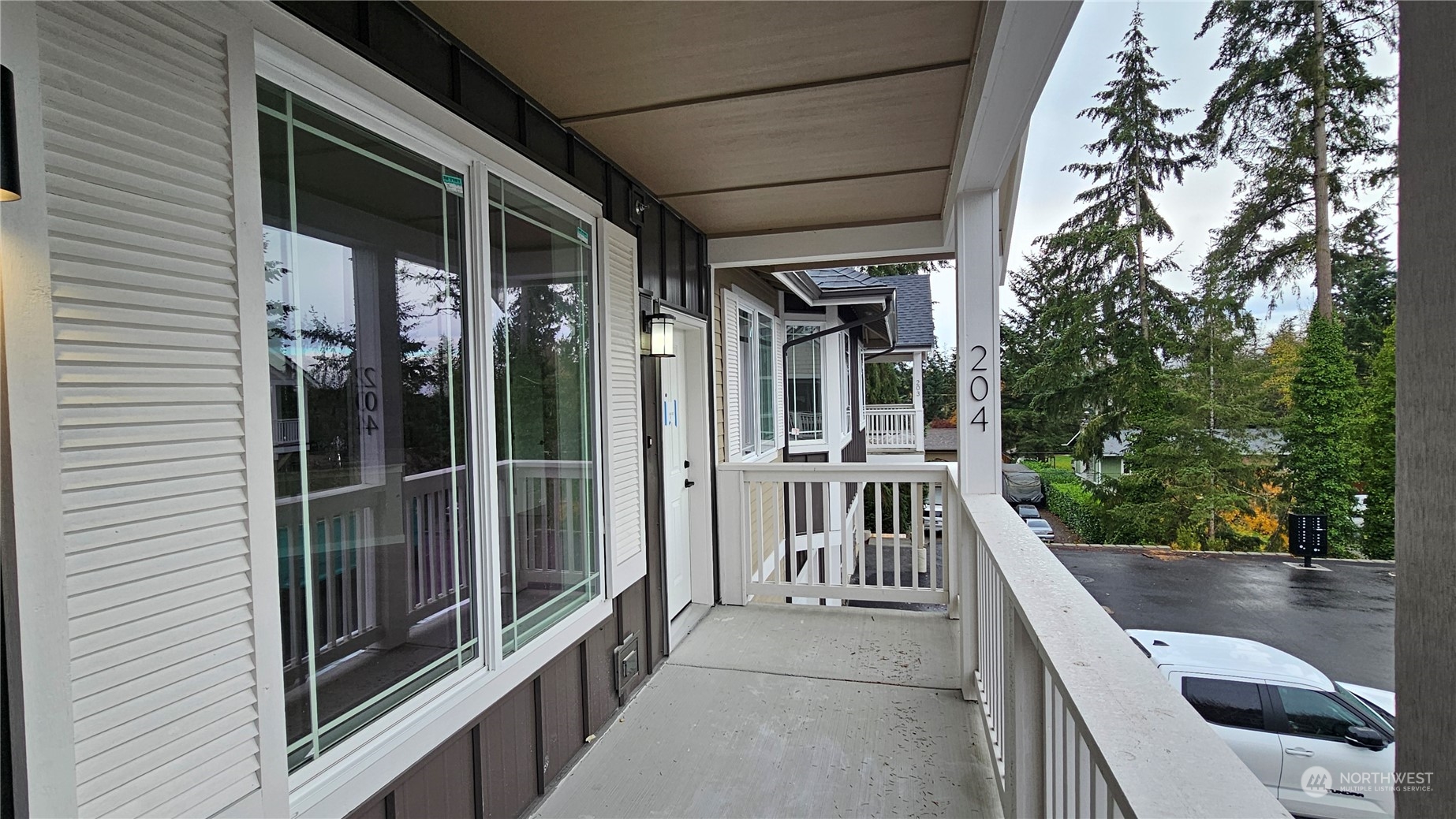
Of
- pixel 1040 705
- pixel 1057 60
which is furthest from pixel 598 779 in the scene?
pixel 1057 60

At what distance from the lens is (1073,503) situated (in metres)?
16.6

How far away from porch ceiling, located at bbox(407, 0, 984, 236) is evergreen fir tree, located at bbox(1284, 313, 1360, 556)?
6.37 ft

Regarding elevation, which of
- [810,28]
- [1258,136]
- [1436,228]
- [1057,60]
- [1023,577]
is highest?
[1258,136]

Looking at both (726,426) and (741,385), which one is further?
(741,385)

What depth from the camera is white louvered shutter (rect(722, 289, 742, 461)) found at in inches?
215

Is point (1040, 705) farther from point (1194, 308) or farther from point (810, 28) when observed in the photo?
point (1194, 308)

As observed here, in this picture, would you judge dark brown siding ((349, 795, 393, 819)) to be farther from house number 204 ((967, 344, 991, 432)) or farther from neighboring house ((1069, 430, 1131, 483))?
neighboring house ((1069, 430, 1131, 483))

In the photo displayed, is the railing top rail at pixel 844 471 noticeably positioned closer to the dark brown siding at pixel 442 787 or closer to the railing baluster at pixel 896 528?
the railing baluster at pixel 896 528

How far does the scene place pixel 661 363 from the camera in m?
4.07

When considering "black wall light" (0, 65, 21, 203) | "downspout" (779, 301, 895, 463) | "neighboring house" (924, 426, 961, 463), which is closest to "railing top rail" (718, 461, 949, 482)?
"downspout" (779, 301, 895, 463)

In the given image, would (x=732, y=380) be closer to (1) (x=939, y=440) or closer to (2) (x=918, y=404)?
(2) (x=918, y=404)

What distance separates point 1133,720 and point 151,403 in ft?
5.87

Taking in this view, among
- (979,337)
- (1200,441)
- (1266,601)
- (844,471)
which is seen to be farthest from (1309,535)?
(1200,441)

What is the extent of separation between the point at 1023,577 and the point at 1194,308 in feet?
55.9
